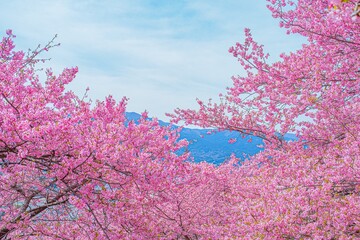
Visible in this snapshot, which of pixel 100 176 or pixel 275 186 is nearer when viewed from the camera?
pixel 100 176

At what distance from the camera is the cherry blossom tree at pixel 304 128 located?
576cm

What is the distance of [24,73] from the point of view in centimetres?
677

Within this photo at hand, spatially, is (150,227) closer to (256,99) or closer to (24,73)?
(24,73)

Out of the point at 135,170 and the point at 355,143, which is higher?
the point at 355,143

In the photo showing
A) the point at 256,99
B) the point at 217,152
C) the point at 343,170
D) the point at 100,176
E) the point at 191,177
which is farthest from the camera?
the point at 217,152

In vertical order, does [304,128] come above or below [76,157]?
above

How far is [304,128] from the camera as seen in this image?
30.3 ft

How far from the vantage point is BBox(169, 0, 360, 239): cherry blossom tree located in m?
5.76

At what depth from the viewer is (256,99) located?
1025 centimetres

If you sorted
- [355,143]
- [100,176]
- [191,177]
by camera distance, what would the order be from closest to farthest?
[100,176]
[355,143]
[191,177]

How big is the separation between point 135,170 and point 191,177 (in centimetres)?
249

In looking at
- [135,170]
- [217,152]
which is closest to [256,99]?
[135,170]

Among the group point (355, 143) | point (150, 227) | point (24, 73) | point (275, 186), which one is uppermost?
point (24, 73)

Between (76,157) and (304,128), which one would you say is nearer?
(76,157)
